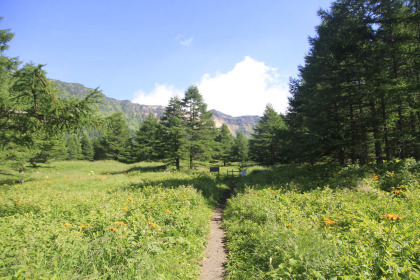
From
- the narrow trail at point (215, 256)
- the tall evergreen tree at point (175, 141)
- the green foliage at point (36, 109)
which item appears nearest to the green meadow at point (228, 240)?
the narrow trail at point (215, 256)

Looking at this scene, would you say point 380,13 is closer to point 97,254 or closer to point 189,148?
point 97,254

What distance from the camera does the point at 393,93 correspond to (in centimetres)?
977

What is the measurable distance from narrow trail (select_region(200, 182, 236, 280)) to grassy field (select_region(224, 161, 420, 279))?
24 centimetres

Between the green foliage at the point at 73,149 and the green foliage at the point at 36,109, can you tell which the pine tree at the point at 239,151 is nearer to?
the green foliage at the point at 36,109

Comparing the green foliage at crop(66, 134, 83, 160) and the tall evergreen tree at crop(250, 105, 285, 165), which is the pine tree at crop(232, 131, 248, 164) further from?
the green foliage at crop(66, 134, 83, 160)

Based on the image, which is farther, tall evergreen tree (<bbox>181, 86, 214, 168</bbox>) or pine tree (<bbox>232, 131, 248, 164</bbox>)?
pine tree (<bbox>232, 131, 248, 164</bbox>)

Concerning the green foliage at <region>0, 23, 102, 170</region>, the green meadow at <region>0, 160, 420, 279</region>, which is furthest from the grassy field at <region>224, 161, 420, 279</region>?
the green foliage at <region>0, 23, 102, 170</region>

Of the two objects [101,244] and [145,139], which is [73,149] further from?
[101,244]

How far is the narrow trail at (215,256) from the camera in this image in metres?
4.26

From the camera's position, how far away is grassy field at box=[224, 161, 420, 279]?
111 inches

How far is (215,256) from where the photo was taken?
504 cm

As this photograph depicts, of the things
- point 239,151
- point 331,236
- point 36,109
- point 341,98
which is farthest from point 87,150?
point 331,236

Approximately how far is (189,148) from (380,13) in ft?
64.5

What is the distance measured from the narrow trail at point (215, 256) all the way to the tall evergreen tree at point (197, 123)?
1703 centimetres
